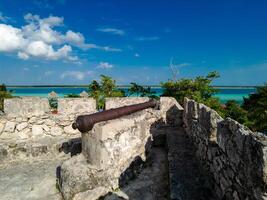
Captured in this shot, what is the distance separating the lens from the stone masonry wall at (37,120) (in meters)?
7.50

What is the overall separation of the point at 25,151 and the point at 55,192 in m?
2.09

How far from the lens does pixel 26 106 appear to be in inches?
305

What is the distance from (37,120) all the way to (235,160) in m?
6.09

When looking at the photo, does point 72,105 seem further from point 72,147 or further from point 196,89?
point 196,89

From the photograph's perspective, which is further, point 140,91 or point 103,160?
A: point 140,91

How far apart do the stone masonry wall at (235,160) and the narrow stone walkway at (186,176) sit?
0.17 m

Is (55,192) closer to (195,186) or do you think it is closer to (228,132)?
(195,186)

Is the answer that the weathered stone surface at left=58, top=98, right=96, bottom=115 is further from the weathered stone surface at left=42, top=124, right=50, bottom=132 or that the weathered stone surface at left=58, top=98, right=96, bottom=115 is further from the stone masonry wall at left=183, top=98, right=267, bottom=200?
the stone masonry wall at left=183, top=98, right=267, bottom=200

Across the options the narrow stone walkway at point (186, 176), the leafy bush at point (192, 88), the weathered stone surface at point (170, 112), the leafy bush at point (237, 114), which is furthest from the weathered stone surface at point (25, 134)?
the leafy bush at point (237, 114)

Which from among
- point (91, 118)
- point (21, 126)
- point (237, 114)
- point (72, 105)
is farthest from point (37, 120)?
point (237, 114)

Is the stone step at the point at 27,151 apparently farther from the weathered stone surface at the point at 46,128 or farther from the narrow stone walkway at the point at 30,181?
the weathered stone surface at the point at 46,128

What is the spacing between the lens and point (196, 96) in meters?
14.3

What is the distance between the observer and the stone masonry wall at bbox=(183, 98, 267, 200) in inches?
87.3

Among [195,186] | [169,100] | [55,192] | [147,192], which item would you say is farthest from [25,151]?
[169,100]
